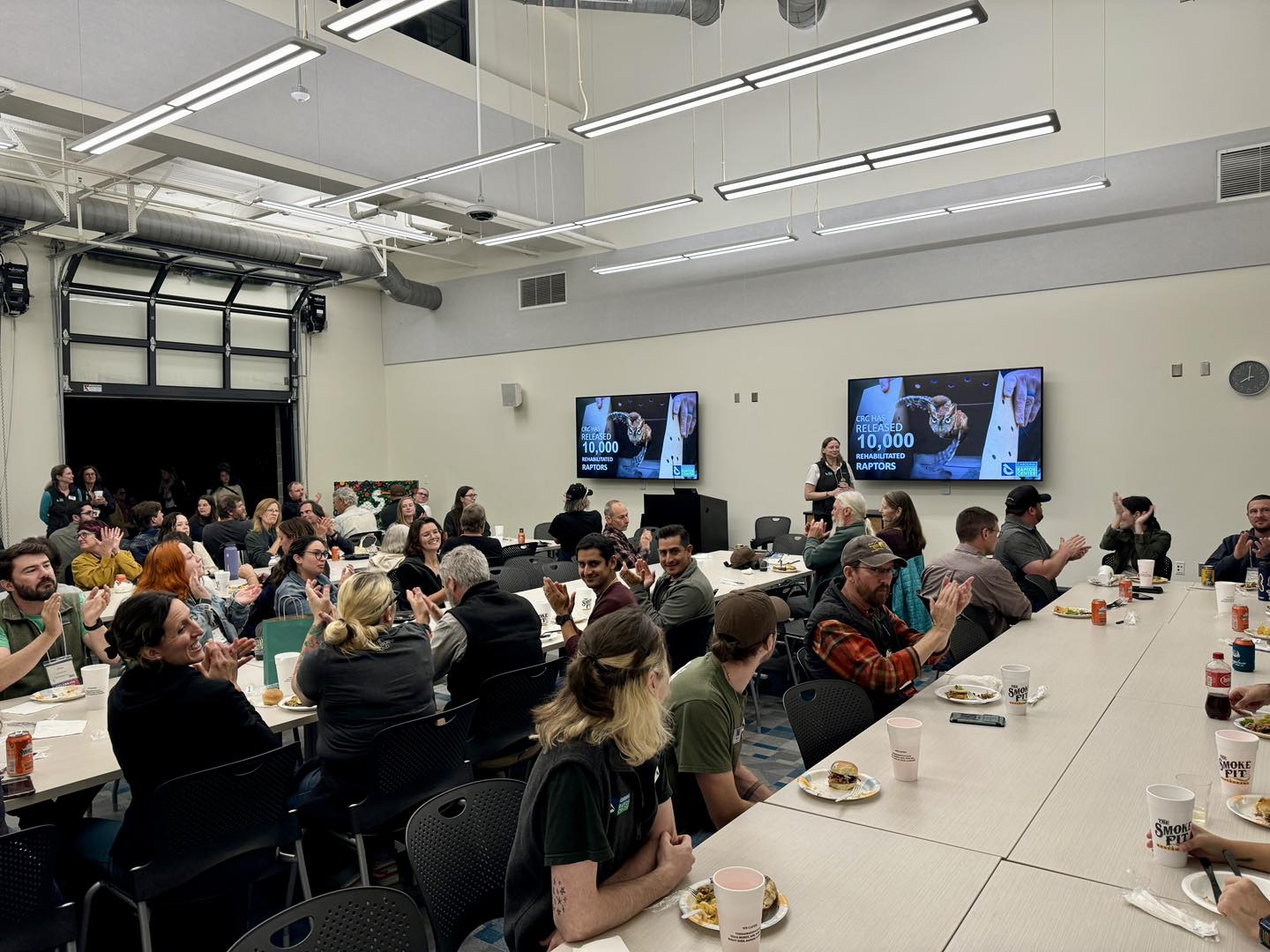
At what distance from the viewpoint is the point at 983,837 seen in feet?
6.89

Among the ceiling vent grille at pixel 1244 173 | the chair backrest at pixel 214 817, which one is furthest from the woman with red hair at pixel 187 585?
the ceiling vent grille at pixel 1244 173

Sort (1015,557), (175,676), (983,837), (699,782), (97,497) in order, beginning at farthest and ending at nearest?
(97,497)
(1015,557)
(175,676)
(699,782)
(983,837)

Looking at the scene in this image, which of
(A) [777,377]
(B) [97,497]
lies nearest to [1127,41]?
(A) [777,377]

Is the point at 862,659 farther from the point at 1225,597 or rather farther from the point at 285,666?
the point at 1225,597

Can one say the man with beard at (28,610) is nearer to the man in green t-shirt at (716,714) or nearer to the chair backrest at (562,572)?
the man in green t-shirt at (716,714)

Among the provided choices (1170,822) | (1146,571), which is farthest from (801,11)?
(1170,822)

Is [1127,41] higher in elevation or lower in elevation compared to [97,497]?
higher

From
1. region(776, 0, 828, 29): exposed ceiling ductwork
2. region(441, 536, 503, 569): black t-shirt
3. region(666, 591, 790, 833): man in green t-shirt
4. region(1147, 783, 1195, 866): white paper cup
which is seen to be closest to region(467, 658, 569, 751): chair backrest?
region(666, 591, 790, 833): man in green t-shirt

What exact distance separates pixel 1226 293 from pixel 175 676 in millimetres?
8269

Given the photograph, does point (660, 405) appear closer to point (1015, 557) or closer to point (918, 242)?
point (918, 242)

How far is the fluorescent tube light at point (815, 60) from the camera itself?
13.3 ft

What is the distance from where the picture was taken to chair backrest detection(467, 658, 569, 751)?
357 centimetres

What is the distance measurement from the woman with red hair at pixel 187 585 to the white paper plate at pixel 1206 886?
3.29 m

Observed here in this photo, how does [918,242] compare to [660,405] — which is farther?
[660,405]
